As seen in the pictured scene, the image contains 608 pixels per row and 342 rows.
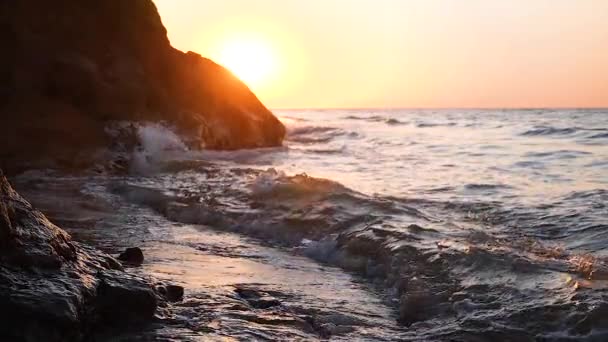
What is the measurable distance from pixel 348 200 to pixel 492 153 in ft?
31.7

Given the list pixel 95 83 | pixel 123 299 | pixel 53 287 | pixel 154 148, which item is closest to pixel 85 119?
pixel 95 83

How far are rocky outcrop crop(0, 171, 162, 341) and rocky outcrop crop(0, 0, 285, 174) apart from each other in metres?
8.31

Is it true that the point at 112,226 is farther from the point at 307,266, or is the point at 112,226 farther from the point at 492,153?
the point at 492,153

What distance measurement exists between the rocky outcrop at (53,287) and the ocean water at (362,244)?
272mm

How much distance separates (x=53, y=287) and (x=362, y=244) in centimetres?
348

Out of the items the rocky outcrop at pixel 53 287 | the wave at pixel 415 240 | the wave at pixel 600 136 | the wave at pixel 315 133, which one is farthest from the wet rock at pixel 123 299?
the wave at pixel 315 133

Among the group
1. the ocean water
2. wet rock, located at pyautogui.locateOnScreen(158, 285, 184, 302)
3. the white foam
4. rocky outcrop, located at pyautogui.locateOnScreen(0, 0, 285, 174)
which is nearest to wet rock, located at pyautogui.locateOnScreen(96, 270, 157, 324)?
the ocean water

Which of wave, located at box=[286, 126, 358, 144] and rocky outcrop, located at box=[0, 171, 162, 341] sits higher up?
wave, located at box=[286, 126, 358, 144]

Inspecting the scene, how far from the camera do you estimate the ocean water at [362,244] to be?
152 inches

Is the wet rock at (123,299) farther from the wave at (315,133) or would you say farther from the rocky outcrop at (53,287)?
the wave at (315,133)

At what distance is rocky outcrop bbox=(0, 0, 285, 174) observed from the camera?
1255cm

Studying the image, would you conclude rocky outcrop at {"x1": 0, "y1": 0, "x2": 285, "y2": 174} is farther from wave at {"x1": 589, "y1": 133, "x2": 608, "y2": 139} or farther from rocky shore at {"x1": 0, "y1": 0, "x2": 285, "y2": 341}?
wave at {"x1": 589, "y1": 133, "x2": 608, "y2": 139}

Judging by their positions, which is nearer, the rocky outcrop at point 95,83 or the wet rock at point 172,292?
the wet rock at point 172,292

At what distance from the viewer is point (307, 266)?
563cm
